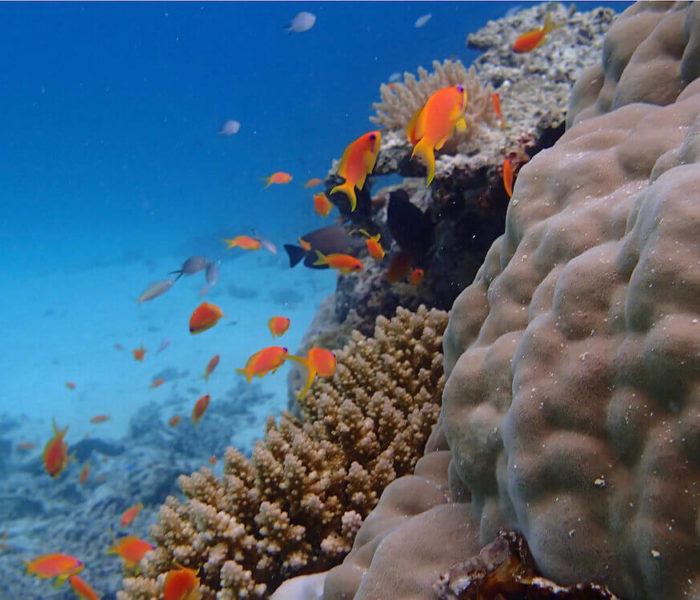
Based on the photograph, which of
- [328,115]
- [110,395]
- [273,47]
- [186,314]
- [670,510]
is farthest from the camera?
[273,47]

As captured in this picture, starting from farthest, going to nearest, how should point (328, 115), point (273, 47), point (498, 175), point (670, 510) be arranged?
point (273, 47)
point (328, 115)
point (498, 175)
point (670, 510)

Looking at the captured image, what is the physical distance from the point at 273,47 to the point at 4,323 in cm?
4963

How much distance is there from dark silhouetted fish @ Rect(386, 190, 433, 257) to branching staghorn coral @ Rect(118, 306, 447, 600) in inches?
64.4

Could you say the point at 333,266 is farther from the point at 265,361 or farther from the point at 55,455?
the point at 55,455

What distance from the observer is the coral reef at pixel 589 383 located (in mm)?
1316

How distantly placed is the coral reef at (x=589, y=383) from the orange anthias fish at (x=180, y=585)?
2.91 feet

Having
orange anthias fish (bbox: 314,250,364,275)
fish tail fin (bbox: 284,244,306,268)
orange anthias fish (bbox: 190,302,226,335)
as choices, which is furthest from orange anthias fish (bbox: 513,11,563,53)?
orange anthias fish (bbox: 190,302,226,335)

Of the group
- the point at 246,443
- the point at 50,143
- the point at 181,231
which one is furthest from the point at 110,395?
the point at 50,143

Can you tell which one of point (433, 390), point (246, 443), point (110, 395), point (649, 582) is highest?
point (110, 395)

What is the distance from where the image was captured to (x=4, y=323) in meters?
40.5

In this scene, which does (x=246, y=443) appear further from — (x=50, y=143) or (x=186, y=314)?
(x=50, y=143)

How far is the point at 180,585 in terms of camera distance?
2617 millimetres

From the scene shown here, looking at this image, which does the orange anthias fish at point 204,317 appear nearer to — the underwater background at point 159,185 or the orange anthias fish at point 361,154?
the orange anthias fish at point 361,154

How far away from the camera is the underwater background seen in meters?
21.9
